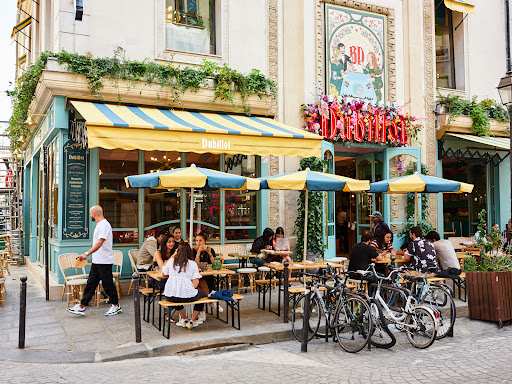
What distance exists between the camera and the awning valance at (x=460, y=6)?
14.0m

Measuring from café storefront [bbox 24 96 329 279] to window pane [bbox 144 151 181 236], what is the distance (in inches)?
0.8

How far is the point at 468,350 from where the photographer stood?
6320 mm

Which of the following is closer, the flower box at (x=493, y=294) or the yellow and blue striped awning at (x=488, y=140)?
the flower box at (x=493, y=294)

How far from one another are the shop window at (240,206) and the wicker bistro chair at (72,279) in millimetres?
3384

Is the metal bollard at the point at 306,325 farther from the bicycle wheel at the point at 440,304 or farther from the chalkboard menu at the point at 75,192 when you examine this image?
the chalkboard menu at the point at 75,192

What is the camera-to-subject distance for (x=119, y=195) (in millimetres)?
10117

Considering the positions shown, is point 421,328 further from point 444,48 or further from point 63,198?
point 444,48

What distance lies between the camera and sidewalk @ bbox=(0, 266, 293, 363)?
607cm

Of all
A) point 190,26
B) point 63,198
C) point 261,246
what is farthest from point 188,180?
point 190,26

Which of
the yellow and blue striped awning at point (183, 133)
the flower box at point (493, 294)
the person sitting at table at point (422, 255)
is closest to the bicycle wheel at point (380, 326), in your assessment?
the person sitting at table at point (422, 255)

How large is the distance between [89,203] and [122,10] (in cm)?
413

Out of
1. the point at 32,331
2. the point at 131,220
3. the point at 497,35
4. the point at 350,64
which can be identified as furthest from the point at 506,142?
the point at 32,331

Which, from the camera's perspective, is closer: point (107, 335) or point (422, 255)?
point (107, 335)

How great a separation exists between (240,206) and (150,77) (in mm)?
3515
